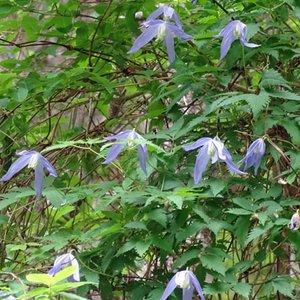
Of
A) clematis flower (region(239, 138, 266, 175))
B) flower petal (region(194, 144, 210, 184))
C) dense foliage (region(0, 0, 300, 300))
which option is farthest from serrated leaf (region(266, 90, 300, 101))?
flower petal (region(194, 144, 210, 184))

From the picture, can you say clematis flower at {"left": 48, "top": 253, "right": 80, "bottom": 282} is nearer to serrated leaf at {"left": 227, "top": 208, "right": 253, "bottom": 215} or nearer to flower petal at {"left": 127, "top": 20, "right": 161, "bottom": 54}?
serrated leaf at {"left": 227, "top": 208, "right": 253, "bottom": 215}

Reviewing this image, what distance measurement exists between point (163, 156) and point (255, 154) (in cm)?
21

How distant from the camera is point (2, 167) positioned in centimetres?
212

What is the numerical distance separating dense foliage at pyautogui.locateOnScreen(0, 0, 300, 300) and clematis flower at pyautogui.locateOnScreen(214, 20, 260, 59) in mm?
22

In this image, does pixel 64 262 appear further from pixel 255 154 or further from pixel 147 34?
pixel 147 34

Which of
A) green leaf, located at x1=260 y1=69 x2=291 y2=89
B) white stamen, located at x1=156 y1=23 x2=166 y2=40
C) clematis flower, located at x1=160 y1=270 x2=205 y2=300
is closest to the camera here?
clematis flower, located at x1=160 y1=270 x2=205 y2=300

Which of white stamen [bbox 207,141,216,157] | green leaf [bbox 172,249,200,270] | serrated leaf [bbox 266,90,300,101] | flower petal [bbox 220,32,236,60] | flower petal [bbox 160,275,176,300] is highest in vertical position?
flower petal [bbox 220,32,236,60]

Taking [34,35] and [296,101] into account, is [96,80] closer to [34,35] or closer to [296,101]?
[34,35]

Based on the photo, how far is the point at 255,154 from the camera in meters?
1.60

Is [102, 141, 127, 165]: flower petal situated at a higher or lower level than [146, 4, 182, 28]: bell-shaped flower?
lower

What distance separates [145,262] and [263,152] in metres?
0.50

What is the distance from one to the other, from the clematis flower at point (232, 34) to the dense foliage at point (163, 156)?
0.02 meters

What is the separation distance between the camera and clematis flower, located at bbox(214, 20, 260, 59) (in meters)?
1.64

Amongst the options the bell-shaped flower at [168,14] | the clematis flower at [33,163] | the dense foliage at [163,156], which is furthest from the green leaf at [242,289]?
the bell-shaped flower at [168,14]
